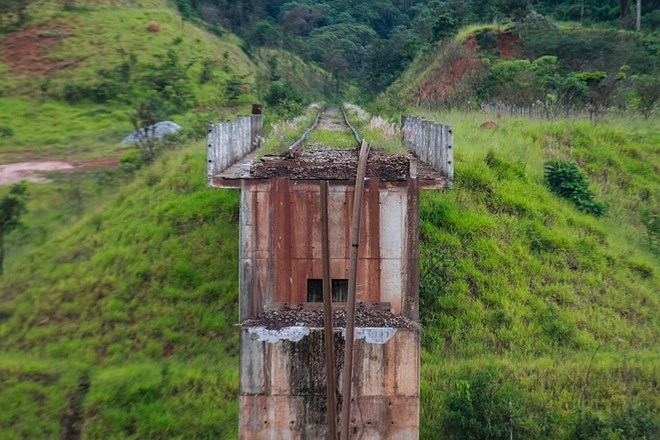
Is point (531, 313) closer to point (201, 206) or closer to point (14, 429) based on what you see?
point (201, 206)

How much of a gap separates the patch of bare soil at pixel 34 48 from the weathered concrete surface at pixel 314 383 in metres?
24.3

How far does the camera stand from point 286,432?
6484 millimetres

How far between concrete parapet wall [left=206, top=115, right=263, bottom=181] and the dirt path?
26.7 feet

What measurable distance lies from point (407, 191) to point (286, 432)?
2.81 m

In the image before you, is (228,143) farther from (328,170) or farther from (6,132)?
(6,132)

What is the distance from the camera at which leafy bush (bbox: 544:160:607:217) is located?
12586 mm

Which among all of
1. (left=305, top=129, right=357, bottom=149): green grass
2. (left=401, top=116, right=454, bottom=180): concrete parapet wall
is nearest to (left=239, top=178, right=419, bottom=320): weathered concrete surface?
(left=401, top=116, right=454, bottom=180): concrete parapet wall

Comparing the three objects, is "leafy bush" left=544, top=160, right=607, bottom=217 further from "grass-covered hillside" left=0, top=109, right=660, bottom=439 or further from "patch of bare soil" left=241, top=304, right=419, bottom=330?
"patch of bare soil" left=241, top=304, right=419, bottom=330

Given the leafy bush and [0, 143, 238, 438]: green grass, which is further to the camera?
the leafy bush

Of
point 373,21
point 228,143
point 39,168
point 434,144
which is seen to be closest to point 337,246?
point 434,144

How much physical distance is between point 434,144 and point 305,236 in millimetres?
2347

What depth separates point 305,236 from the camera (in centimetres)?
694

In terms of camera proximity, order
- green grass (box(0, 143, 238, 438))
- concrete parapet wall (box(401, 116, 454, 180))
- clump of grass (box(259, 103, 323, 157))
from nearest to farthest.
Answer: concrete parapet wall (box(401, 116, 454, 180)) → green grass (box(0, 143, 238, 438)) → clump of grass (box(259, 103, 323, 157))

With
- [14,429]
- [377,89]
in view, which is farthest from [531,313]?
[377,89]
